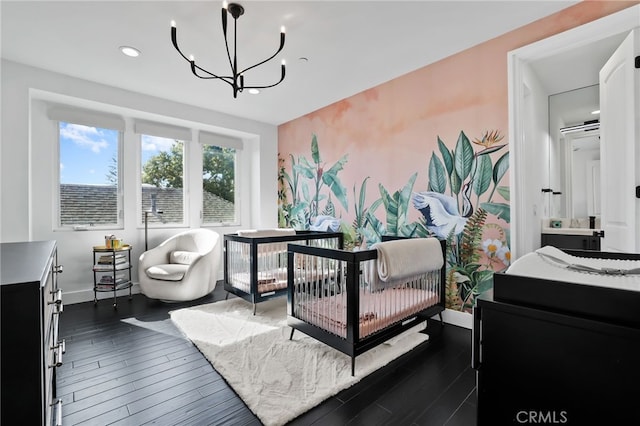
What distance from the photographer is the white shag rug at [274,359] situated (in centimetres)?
159

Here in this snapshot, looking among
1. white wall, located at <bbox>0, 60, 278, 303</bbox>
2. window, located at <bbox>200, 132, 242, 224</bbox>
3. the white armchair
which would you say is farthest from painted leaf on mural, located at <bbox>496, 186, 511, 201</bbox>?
window, located at <bbox>200, 132, 242, 224</bbox>

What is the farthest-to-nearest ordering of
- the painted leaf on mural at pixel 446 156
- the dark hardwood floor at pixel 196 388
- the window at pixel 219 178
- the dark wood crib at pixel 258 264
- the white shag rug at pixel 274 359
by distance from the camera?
the window at pixel 219 178, the dark wood crib at pixel 258 264, the painted leaf on mural at pixel 446 156, the white shag rug at pixel 274 359, the dark hardwood floor at pixel 196 388

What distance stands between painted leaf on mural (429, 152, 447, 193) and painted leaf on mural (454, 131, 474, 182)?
0.14 metres

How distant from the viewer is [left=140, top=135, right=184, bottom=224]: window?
3.90m

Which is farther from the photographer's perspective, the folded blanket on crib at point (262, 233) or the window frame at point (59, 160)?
the folded blanket on crib at point (262, 233)

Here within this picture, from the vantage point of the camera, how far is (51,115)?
10.5 feet

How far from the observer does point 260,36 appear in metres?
2.40

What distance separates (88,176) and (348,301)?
3577 millimetres

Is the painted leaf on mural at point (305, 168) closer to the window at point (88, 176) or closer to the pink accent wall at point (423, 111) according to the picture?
the pink accent wall at point (423, 111)

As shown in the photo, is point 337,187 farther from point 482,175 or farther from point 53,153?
point 53,153

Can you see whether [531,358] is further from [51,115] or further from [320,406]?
[51,115]

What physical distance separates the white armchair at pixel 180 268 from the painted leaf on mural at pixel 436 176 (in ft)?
8.53

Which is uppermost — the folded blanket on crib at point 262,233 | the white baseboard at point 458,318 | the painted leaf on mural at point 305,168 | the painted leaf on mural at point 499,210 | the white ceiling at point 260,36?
the white ceiling at point 260,36

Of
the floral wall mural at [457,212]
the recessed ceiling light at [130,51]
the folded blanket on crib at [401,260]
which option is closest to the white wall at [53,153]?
the recessed ceiling light at [130,51]
